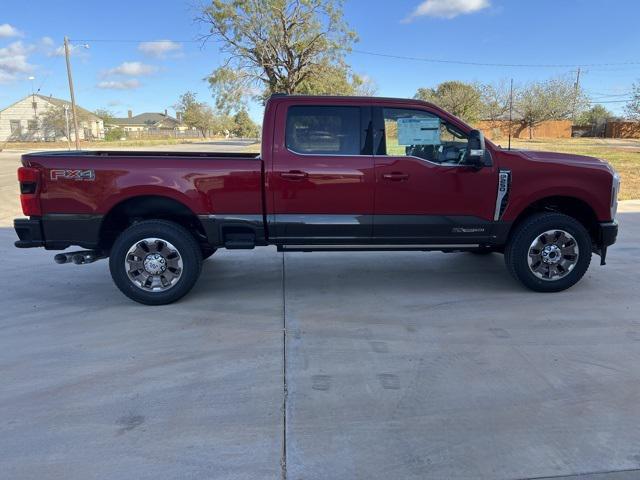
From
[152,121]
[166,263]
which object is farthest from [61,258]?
[152,121]

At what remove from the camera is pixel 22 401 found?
3.29 meters

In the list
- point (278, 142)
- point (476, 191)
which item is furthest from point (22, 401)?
point (476, 191)

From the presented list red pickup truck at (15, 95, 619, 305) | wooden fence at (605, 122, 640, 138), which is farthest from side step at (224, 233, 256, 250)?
wooden fence at (605, 122, 640, 138)

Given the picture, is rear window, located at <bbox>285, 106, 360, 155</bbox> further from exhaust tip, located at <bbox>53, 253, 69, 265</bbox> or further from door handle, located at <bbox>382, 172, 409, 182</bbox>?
exhaust tip, located at <bbox>53, 253, 69, 265</bbox>

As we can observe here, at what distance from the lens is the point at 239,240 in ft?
16.7

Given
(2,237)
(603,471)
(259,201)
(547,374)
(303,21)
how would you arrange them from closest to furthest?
(603,471), (547,374), (259,201), (2,237), (303,21)

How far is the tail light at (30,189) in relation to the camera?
15.5 ft

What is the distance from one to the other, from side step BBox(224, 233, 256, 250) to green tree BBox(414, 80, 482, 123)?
4721 centimetres

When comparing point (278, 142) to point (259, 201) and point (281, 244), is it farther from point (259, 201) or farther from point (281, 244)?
point (281, 244)

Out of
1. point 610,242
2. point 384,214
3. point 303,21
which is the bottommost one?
point 610,242

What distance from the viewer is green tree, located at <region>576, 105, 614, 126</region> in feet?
224

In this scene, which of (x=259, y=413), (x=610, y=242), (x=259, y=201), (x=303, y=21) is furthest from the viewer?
(x=303, y=21)

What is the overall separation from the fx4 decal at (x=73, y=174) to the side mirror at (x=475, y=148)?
11.6 feet

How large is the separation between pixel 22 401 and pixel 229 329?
1642 millimetres
